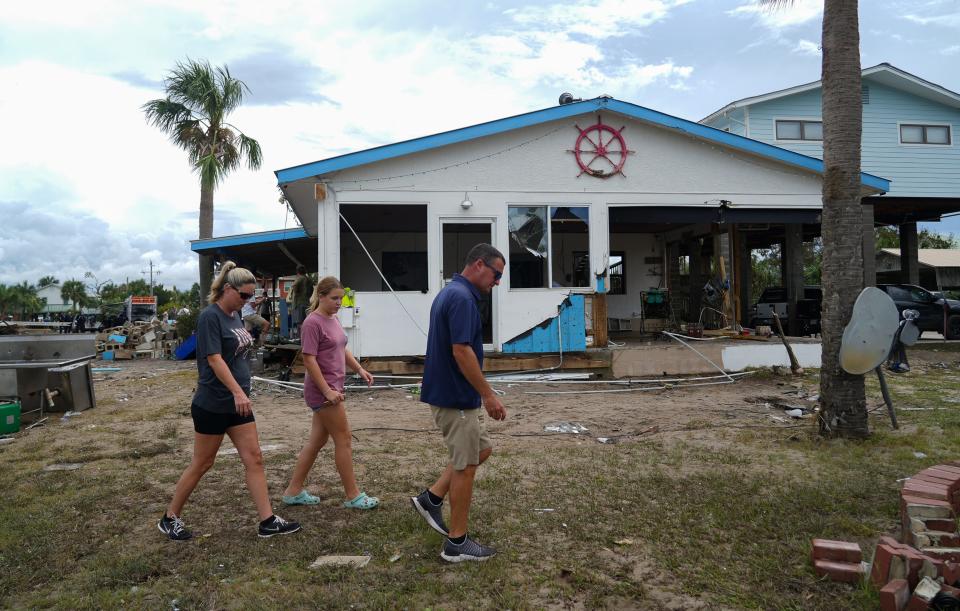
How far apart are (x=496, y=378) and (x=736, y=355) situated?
4373 mm

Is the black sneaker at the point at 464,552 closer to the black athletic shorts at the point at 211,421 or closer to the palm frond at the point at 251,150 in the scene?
the black athletic shorts at the point at 211,421

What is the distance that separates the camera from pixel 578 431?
22.4 feet

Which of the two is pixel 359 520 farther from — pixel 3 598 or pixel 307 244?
Answer: pixel 307 244

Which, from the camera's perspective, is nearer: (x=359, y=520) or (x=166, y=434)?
(x=359, y=520)

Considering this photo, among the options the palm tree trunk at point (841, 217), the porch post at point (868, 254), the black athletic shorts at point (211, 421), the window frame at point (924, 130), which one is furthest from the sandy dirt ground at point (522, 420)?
the window frame at point (924, 130)

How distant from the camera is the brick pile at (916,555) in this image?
2721 mm

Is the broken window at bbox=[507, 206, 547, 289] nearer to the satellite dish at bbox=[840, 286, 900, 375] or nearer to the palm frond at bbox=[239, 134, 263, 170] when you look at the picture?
the satellite dish at bbox=[840, 286, 900, 375]

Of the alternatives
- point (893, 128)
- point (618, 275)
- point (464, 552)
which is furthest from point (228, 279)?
point (893, 128)

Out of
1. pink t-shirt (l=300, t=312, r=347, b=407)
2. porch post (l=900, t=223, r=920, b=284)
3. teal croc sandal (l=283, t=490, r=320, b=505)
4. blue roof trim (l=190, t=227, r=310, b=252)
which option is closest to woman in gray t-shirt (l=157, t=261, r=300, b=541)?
pink t-shirt (l=300, t=312, r=347, b=407)

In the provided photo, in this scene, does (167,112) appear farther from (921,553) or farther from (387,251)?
(921,553)

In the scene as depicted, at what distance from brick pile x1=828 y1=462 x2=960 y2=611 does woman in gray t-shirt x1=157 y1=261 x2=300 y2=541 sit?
3.12m

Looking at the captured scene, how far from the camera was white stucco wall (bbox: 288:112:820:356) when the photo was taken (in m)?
10.6

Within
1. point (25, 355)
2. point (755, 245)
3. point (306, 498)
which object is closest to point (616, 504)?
point (306, 498)

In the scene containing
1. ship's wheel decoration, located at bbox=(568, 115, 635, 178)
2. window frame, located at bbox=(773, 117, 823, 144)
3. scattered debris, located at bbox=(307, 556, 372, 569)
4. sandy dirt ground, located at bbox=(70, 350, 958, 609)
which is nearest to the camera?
scattered debris, located at bbox=(307, 556, 372, 569)
